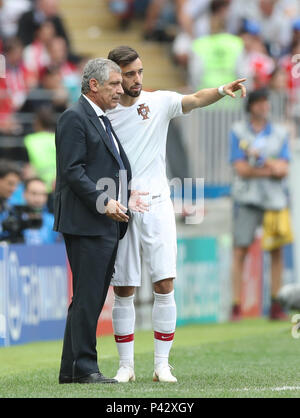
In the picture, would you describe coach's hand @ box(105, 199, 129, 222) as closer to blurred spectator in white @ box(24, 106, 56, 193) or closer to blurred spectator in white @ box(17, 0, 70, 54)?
blurred spectator in white @ box(24, 106, 56, 193)

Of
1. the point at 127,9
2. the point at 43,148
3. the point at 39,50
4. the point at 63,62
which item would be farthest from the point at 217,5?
the point at 43,148

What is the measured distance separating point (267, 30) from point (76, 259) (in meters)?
13.2

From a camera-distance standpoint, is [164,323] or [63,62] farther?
[63,62]

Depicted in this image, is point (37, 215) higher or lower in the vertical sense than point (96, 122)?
lower

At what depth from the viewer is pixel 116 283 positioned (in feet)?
27.0

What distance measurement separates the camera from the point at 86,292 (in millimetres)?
7875

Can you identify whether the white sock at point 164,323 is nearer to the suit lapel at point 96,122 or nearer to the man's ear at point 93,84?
the suit lapel at point 96,122

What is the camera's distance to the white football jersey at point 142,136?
27.0 ft

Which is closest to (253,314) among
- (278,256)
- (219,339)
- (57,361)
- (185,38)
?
(278,256)

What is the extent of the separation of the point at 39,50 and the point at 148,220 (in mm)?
9995

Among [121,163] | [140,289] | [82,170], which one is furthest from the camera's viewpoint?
[140,289]

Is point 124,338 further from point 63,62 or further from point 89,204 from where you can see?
point 63,62

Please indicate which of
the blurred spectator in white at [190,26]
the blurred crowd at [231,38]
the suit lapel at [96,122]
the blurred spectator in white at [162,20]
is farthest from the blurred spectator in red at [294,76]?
the suit lapel at [96,122]

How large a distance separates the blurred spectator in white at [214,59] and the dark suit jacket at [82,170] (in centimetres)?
951
